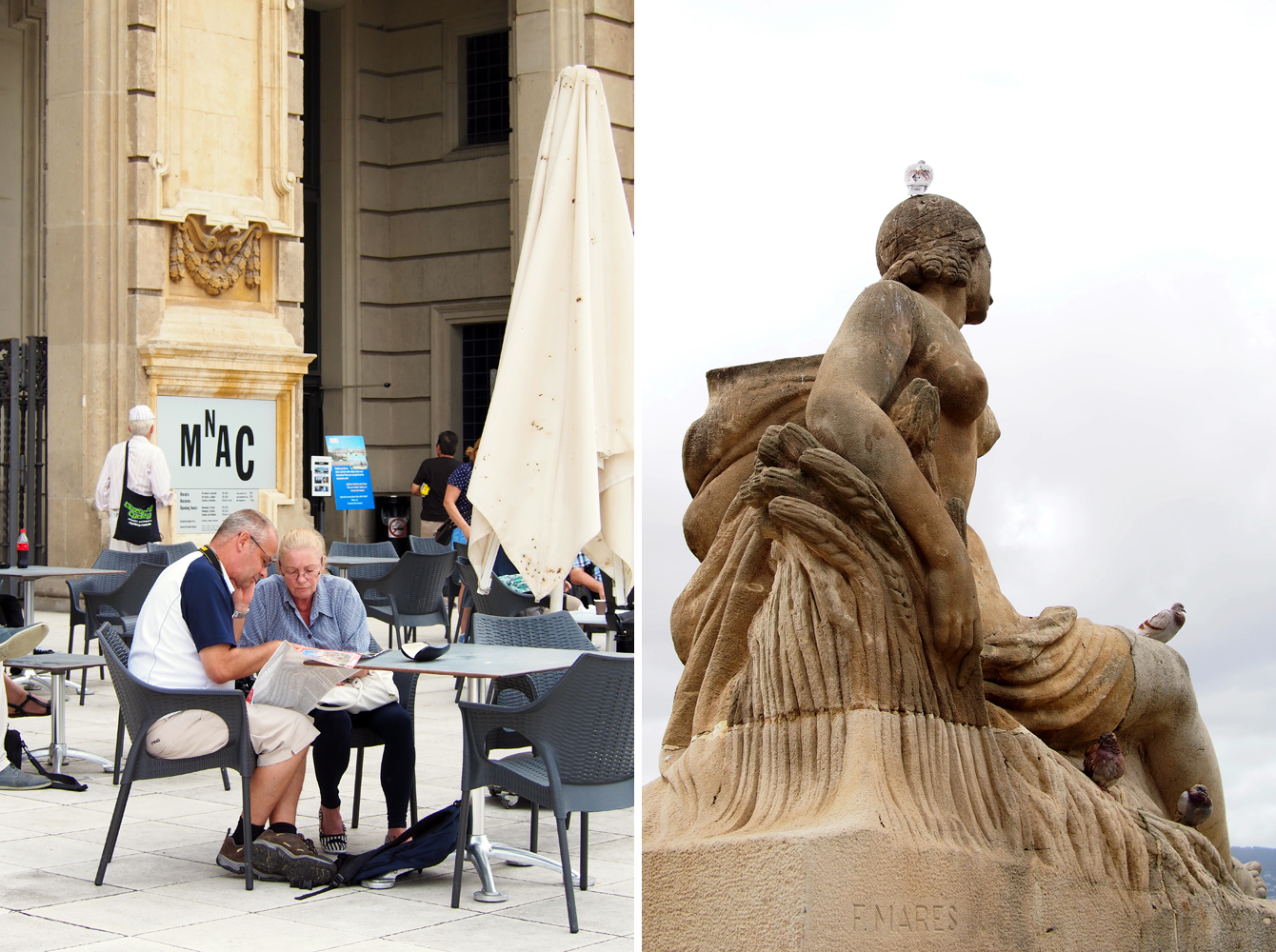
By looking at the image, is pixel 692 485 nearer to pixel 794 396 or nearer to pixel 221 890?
pixel 794 396

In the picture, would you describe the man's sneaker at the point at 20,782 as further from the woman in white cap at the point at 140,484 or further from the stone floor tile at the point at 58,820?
the woman in white cap at the point at 140,484

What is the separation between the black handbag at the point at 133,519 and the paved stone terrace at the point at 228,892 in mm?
4062

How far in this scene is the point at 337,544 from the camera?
418 inches

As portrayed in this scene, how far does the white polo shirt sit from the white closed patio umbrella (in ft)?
5.45

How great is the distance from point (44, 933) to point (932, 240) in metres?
2.98

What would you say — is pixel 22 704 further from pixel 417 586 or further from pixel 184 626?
pixel 417 586

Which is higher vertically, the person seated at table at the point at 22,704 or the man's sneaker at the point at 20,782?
the person seated at table at the point at 22,704

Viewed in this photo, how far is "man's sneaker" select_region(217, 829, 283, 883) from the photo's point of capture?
485cm

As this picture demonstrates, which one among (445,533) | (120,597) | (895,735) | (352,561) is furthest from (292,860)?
(445,533)

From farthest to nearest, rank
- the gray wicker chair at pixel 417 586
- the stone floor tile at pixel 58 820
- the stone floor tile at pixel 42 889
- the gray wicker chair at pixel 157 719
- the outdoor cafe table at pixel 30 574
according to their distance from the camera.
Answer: the gray wicker chair at pixel 417 586, the outdoor cafe table at pixel 30 574, the stone floor tile at pixel 58 820, the gray wicker chair at pixel 157 719, the stone floor tile at pixel 42 889

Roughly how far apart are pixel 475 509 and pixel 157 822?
5.92 ft

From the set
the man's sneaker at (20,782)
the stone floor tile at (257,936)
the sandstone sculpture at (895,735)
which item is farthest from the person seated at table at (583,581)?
the sandstone sculpture at (895,735)

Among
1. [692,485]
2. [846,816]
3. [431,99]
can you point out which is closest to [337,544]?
[692,485]

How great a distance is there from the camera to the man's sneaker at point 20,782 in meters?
6.20
